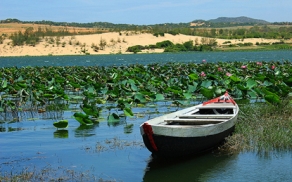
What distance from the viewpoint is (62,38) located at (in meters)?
87.1

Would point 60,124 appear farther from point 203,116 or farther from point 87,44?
point 87,44

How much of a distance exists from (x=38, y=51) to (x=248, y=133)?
73070 millimetres

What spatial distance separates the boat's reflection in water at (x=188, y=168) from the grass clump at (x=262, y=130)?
1.77 ft

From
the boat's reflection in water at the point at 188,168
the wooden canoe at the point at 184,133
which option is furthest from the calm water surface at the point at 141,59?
the boat's reflection in water at the point at 188,168

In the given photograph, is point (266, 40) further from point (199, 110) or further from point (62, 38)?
point (199, 110)

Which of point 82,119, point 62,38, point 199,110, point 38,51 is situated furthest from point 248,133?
point 62,38

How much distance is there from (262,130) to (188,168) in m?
2.17

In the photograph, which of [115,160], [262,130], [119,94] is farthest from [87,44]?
[115,160]

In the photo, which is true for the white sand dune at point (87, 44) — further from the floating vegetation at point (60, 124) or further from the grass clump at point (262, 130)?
the grass clump at point (262, 130)

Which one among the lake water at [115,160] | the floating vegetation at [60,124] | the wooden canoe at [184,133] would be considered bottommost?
the lake water at [115,160]

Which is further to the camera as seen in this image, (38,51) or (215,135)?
(38,51)

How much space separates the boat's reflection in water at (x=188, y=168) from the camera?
333 inches

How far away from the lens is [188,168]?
8.88m

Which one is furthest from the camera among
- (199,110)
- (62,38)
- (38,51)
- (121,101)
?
(62,38)
